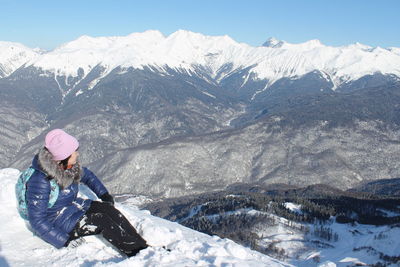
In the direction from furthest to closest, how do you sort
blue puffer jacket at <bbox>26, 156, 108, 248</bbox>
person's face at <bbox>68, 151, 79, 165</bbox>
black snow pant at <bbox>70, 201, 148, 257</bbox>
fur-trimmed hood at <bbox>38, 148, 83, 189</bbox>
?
black snow pant at <bbox>70, 201, 148, 257</bbox>, person's face at <bbox>68, 151, 79, 165</bbox>, blue puffer jacket at <bbox>26, 156, 108, 248</bbox>, fur-trimmed hood at <bbox>38, 148, 83, 189</bbox>

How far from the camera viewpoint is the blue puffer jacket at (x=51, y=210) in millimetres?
15750

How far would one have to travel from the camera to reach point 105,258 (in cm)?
1669

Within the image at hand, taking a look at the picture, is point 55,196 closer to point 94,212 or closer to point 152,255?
point 94,212

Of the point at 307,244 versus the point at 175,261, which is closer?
the point at 175,261

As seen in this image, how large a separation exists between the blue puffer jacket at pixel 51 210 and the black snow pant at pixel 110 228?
1.13ft

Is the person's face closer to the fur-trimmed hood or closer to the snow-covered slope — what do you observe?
the fur-trimmed hood

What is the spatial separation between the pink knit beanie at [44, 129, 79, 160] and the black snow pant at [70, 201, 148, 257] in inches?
125

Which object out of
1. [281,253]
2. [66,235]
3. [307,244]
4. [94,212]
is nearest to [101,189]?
[94,212]

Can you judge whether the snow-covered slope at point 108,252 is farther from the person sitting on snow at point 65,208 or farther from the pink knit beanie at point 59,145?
the pink knit beanie at point 59,145

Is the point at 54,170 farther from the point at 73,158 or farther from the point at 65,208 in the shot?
the point at 65,208

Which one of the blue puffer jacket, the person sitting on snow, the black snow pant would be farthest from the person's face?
the black snow pant

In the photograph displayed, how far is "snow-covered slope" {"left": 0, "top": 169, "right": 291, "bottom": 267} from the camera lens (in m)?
15.8

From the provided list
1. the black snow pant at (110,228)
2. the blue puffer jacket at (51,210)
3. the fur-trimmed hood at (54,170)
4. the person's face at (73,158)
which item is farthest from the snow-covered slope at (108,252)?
the person's face at (73,158)

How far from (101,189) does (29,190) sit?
4.45 metres
